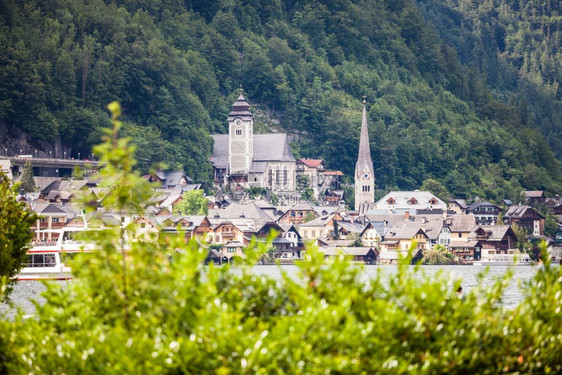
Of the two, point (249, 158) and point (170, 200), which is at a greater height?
point (249, 158)

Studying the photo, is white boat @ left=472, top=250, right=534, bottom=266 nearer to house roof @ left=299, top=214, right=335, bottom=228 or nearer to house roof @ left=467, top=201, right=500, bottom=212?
house roof @ left=299, top=214, right=335, bottom=228

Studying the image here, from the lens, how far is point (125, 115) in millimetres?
138250

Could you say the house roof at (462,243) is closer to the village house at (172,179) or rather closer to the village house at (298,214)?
the village house at (298,214)

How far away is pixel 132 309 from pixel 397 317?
373cm

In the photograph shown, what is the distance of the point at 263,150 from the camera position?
143250 mm

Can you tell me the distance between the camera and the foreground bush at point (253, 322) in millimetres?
18266

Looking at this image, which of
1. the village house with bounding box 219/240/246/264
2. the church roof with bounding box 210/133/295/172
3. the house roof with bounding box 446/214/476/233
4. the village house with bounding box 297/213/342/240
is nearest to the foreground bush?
the village house with bounding box 219/240/246/264

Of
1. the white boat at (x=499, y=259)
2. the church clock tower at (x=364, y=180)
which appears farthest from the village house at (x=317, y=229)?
the church clock tower at (x=364, y=180)

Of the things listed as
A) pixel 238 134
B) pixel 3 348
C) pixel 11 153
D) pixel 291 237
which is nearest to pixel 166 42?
pixel 238 134

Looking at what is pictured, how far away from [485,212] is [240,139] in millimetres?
27153

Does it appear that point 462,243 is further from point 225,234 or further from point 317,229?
point 225,234

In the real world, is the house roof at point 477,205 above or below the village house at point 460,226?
above

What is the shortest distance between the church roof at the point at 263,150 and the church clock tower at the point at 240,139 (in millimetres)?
541

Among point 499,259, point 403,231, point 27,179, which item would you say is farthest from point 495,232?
point 27,179
